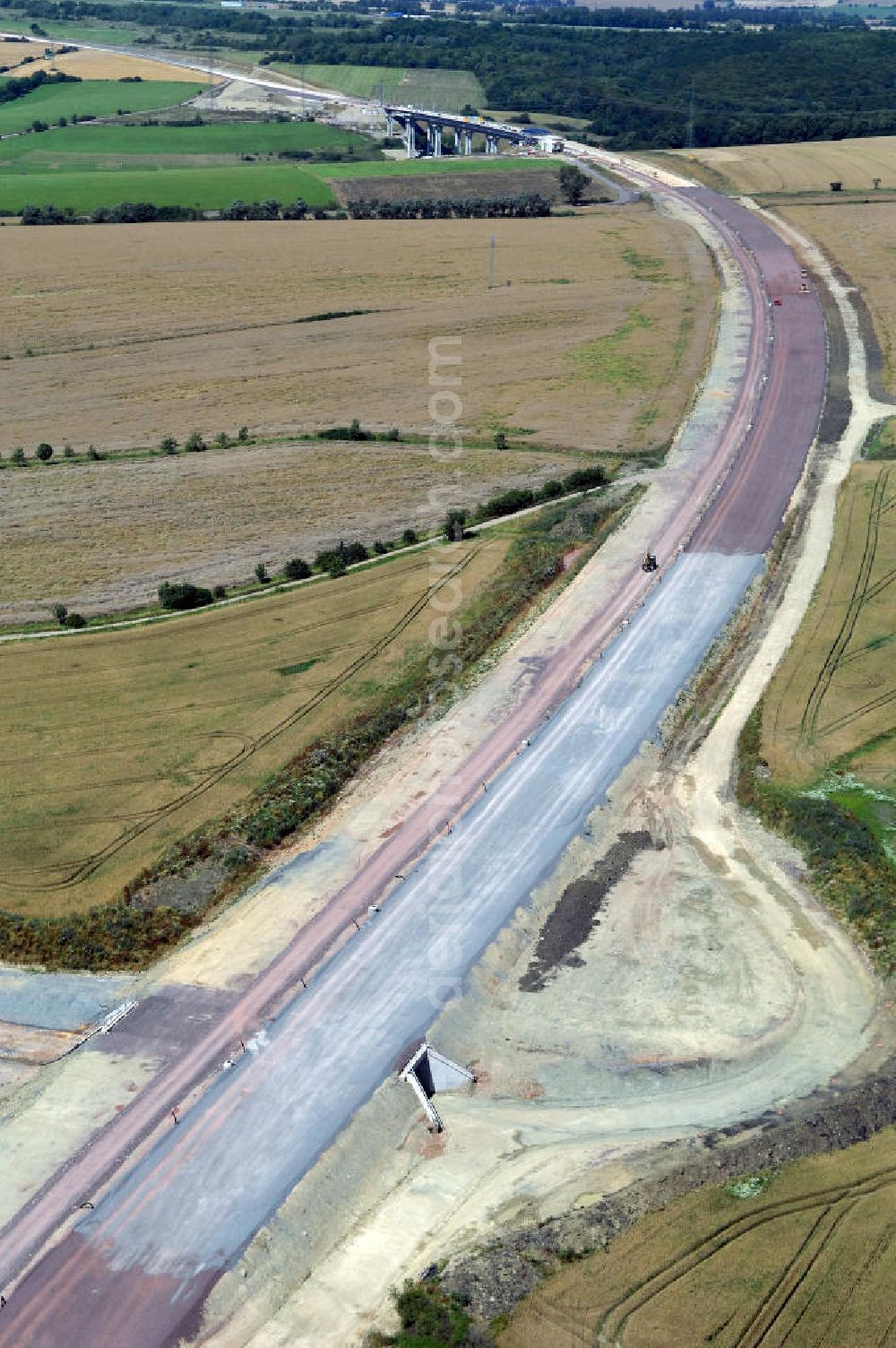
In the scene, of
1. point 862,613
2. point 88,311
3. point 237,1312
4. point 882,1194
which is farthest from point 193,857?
point 88,311

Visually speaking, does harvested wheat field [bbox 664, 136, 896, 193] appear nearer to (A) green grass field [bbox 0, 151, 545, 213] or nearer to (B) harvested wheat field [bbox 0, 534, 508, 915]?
(A) green grass field [bbox 0, 151, 545, 213]

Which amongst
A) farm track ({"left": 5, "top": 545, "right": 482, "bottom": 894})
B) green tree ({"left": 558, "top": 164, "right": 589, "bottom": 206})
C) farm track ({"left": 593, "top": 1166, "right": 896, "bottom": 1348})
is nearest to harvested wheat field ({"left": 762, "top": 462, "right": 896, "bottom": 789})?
farm track ({"left": 5, "top": 545, "right": 482, "bottom": 894})

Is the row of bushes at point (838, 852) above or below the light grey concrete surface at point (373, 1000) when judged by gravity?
above

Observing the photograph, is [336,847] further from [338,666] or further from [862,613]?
[862,613]

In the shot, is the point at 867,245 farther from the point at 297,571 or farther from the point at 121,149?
the point at 121,149

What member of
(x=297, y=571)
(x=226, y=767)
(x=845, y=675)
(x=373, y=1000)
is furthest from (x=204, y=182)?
(x=373, y=1000)

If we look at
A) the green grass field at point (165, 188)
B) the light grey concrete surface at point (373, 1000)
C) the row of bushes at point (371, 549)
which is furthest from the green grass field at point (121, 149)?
the light grey concrete surface at point (373, 1000)

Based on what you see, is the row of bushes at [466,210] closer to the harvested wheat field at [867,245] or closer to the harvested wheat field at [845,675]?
the harvested wheat field at [867,245]
